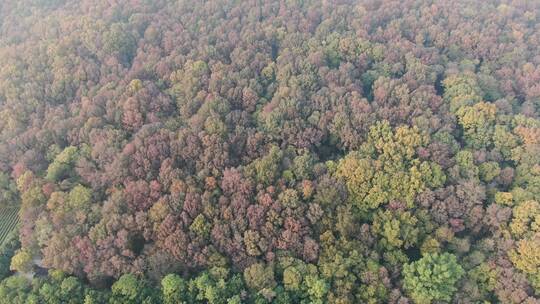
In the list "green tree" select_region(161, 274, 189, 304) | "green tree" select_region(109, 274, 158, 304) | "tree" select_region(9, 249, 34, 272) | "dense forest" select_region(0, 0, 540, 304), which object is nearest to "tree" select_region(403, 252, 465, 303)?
"dense forest" select_region(0, 0, 540, 304)

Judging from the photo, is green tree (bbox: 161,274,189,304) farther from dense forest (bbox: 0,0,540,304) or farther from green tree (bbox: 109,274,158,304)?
green tree (bbox: 109,274,158,304)

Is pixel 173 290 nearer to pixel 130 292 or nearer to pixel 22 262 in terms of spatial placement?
pixel 130 292

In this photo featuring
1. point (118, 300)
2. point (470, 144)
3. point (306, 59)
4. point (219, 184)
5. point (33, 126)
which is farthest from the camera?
point (306, 59)

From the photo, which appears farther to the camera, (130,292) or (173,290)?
(173,290)

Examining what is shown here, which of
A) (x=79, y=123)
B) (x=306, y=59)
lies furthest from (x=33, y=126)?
(x=306, y=59)

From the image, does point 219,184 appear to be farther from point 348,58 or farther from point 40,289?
point 348,58

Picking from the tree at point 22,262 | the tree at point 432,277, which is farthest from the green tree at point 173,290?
the tree at point 432,277

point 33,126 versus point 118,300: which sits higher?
point 33,126

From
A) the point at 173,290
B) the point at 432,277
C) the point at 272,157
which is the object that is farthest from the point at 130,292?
the point at 432,277
